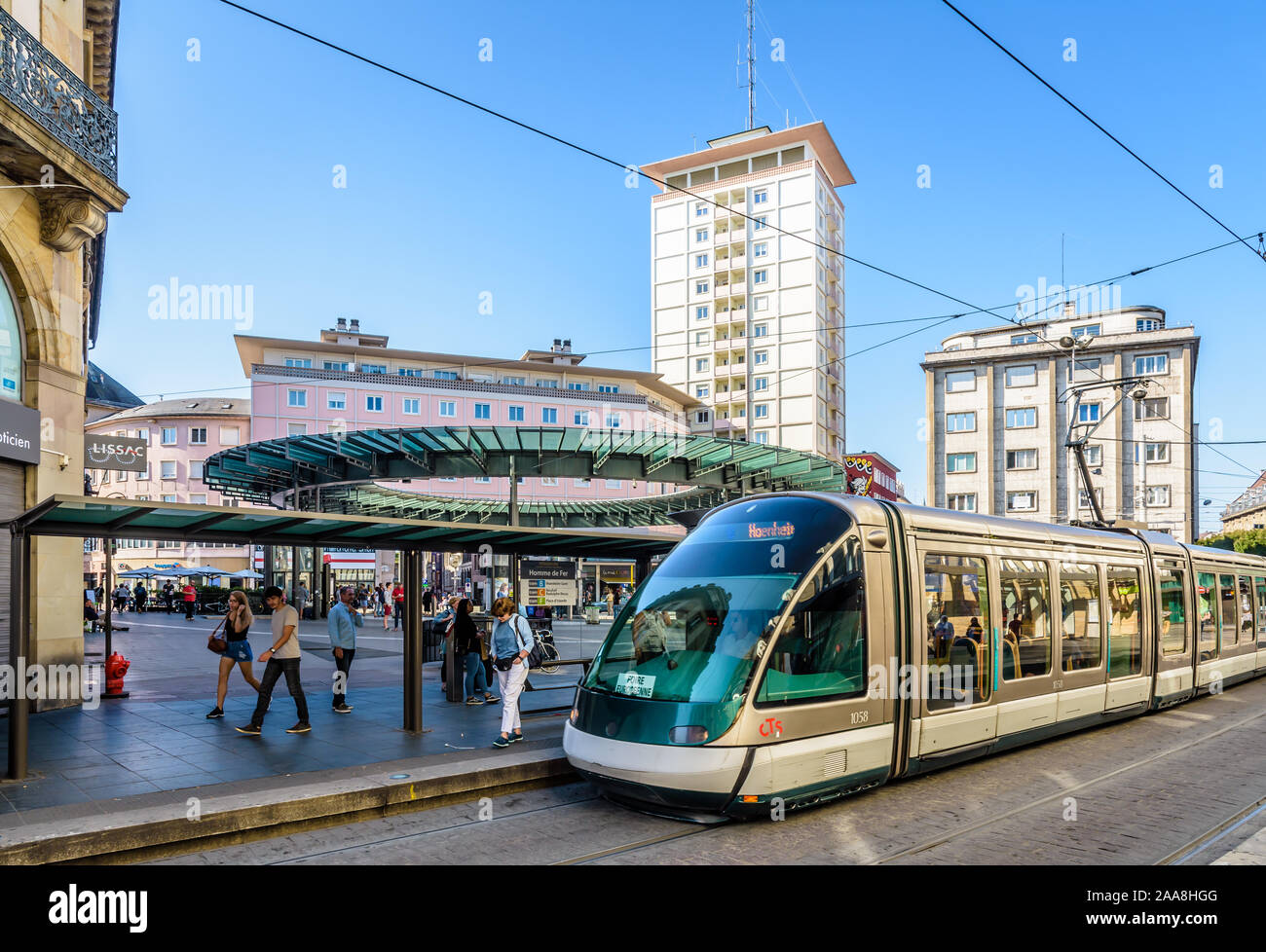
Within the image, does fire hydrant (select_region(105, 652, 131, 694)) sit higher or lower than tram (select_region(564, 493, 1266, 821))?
lower

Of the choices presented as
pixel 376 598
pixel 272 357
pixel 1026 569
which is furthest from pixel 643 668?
pixel 272 357

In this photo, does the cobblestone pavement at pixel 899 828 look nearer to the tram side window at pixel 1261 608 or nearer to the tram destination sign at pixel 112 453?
the tram destination sign at pixel 112 453

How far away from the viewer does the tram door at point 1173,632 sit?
13.3 meters

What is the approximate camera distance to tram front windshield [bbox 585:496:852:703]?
757 cm

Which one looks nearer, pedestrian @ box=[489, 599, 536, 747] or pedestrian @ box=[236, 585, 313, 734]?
pedestrian @ box=[489, 599, 536, 747]

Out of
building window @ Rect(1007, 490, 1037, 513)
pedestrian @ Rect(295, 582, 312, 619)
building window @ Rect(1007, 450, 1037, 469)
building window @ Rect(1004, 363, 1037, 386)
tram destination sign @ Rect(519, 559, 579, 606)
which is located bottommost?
pedestrian @ Rect(295, 582, 312, 619)

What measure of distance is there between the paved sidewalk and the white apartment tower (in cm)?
5897

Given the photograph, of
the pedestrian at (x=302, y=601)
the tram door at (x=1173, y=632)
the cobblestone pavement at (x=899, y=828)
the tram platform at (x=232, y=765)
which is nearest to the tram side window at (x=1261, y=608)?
the tram door at (x=1173, y=632)

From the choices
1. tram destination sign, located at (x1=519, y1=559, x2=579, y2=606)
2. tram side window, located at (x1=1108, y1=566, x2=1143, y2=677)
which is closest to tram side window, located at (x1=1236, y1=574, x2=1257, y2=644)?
tram side window, located at (x1=1108, y1=566, x2=1143, y2=677)

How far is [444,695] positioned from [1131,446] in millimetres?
54959

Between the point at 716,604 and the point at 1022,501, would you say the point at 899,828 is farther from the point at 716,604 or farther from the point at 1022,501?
the point at 1022,501

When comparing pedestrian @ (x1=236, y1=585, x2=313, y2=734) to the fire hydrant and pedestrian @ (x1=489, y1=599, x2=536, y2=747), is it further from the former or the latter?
the fire hydrant

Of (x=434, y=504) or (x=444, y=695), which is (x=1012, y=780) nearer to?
(x=444, y=695)

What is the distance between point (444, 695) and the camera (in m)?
14.2
